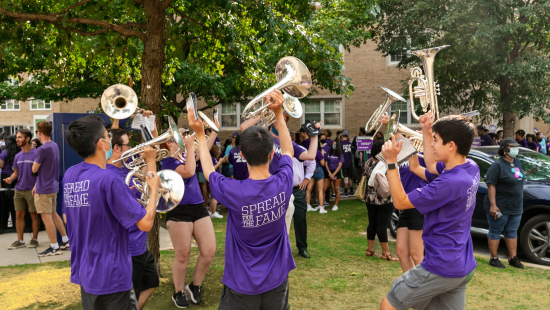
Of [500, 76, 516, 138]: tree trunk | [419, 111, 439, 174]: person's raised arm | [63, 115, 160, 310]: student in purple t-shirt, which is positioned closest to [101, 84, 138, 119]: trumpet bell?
[63, 115, 160, 310]: student in purple t-shirt

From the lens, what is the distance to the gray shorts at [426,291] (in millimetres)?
2951

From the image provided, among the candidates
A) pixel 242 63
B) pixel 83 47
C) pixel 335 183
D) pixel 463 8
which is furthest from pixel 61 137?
pixel 463 8

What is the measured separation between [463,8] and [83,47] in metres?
10.4

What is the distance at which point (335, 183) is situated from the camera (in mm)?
11602

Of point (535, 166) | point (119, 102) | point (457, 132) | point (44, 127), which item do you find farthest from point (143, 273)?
point (535, 166)

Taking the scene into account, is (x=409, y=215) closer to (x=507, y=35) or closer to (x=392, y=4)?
(x=507, y=35)

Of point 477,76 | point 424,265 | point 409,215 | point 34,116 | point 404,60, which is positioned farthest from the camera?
point 34,116

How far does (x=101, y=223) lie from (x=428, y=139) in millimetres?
2478

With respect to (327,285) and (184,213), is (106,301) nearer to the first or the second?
(184,213)

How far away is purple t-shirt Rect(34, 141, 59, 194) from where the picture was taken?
6.91 meters

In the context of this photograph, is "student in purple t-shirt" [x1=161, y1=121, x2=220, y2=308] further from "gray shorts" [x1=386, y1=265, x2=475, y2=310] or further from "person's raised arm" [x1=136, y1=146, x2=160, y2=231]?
"gray shorts" [x1=386, y1=265, x2=475, y2=310]

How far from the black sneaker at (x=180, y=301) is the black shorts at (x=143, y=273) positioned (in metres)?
0.76

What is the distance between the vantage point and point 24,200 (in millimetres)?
7508

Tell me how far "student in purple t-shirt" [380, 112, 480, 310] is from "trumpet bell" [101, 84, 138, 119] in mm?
2209
